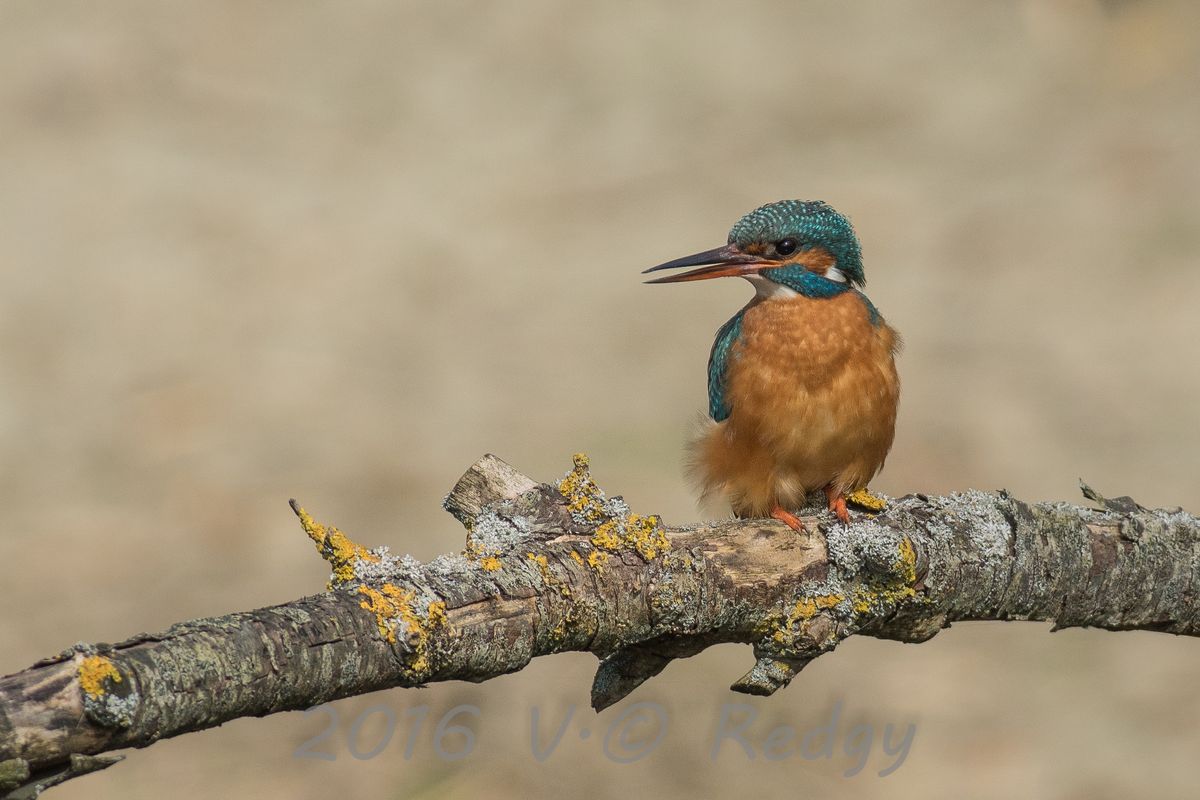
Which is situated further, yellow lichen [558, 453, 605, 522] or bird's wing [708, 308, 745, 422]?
bird's wing [708, 308, 745, 422]

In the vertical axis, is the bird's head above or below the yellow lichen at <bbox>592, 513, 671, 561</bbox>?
above

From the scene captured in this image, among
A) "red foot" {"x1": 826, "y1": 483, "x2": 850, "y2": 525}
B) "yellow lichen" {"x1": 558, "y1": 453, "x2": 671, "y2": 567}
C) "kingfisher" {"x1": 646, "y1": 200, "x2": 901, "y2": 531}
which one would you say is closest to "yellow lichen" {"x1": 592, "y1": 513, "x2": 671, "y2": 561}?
"yellow lichen" {"x1": 558, "y1": 453, "x2": 671, "y2": 567}

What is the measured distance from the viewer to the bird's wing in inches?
162

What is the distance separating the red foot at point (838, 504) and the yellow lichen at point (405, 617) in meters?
1.29

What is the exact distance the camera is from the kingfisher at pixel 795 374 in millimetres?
3906

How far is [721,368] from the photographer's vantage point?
4.15m

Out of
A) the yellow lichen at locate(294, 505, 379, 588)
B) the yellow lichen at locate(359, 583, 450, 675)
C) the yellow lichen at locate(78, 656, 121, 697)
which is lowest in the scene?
the yellow lichen at locate(359, 583, 450, 675)

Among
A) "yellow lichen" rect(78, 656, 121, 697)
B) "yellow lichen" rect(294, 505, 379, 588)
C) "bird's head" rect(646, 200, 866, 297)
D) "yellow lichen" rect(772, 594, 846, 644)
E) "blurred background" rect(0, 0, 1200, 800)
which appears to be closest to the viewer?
"yellow lichen" rect(78, 656, 121, 697)

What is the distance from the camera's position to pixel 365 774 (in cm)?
513

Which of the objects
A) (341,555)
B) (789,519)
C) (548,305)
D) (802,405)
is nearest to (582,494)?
(341,555)

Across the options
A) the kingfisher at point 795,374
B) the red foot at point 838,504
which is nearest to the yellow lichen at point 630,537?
the red foot at point 838,504

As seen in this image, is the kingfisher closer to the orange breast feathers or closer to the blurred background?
the orange breast feathers

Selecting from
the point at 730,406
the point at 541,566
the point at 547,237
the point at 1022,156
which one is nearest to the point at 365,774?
the point at 730,406

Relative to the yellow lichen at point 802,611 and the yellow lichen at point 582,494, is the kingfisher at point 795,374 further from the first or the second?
the yellow lichen at point 582,494
